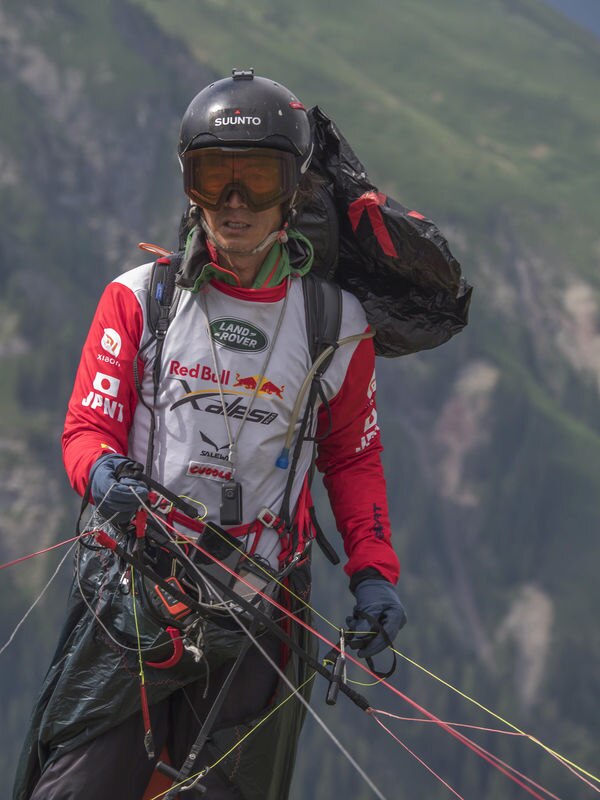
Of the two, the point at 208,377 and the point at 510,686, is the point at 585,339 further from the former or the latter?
the point at 208,377

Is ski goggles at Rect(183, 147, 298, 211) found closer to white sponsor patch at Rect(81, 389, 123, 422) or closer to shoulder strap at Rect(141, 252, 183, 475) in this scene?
shoulder strap at Rect(141, 252, 183, 475)

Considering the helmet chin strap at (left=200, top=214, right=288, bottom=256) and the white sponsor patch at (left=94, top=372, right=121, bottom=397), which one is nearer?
the white sponsor patch at (left=94, top=372, right=121, bottom=397)

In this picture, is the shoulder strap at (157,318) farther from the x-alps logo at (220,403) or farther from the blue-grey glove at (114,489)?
the blue-grey glove at (114,489)

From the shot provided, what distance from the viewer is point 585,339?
140m

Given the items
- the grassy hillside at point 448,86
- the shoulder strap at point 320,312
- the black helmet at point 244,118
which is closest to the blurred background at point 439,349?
the grassy hillside at point 448,86

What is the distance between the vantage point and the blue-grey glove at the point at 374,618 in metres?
5.14

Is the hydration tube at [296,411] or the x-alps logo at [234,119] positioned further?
the hydration tube at [296,411]

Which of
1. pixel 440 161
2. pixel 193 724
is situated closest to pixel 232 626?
pixel 193 724

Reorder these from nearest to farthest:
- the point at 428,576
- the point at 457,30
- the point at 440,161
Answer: the point at 428,576, the point at 440,161, the point at 457,30

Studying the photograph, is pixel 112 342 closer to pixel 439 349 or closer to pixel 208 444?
pixel 208 444

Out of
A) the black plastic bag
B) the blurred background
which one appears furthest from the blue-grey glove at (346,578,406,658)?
the blurred background

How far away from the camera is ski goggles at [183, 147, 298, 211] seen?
5086 mm

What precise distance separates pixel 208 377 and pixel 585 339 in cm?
13817

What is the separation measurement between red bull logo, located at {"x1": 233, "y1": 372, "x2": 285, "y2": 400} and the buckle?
0.45 metres
